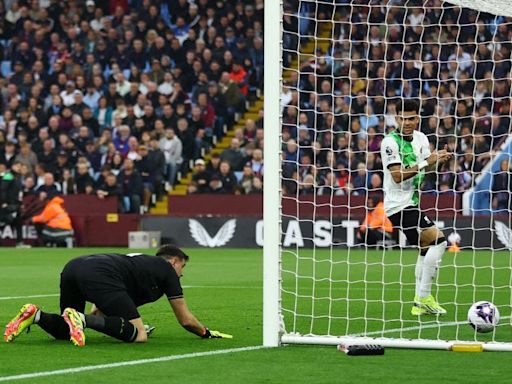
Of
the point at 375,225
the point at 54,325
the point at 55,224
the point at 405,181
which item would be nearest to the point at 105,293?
the point at 54,325

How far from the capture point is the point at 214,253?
24016mm

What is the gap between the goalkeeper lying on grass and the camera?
893 centimetres

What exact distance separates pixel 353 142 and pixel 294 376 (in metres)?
15.1

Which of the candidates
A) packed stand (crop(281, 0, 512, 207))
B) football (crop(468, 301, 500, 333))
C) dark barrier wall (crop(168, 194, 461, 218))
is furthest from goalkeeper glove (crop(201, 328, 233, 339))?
dark barrier wall (crop(168, 194, 461, 218))

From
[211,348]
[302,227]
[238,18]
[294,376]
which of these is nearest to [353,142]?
[302,227]

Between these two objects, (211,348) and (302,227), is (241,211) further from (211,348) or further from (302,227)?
(211,348)

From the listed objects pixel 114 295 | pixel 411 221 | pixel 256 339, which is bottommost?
pixel 256 339

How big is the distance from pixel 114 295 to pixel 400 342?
2.07 meters

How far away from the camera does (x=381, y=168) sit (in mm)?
20172

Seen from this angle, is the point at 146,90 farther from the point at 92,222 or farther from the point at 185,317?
the point at 185,317

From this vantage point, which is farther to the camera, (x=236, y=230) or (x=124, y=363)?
(x=236, y=230)

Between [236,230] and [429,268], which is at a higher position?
[429,268]

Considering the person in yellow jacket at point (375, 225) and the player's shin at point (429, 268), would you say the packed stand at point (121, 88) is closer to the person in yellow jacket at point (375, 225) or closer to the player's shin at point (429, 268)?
the person in yellow jacket at point (375, 225)

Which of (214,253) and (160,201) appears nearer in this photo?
(214,253)
